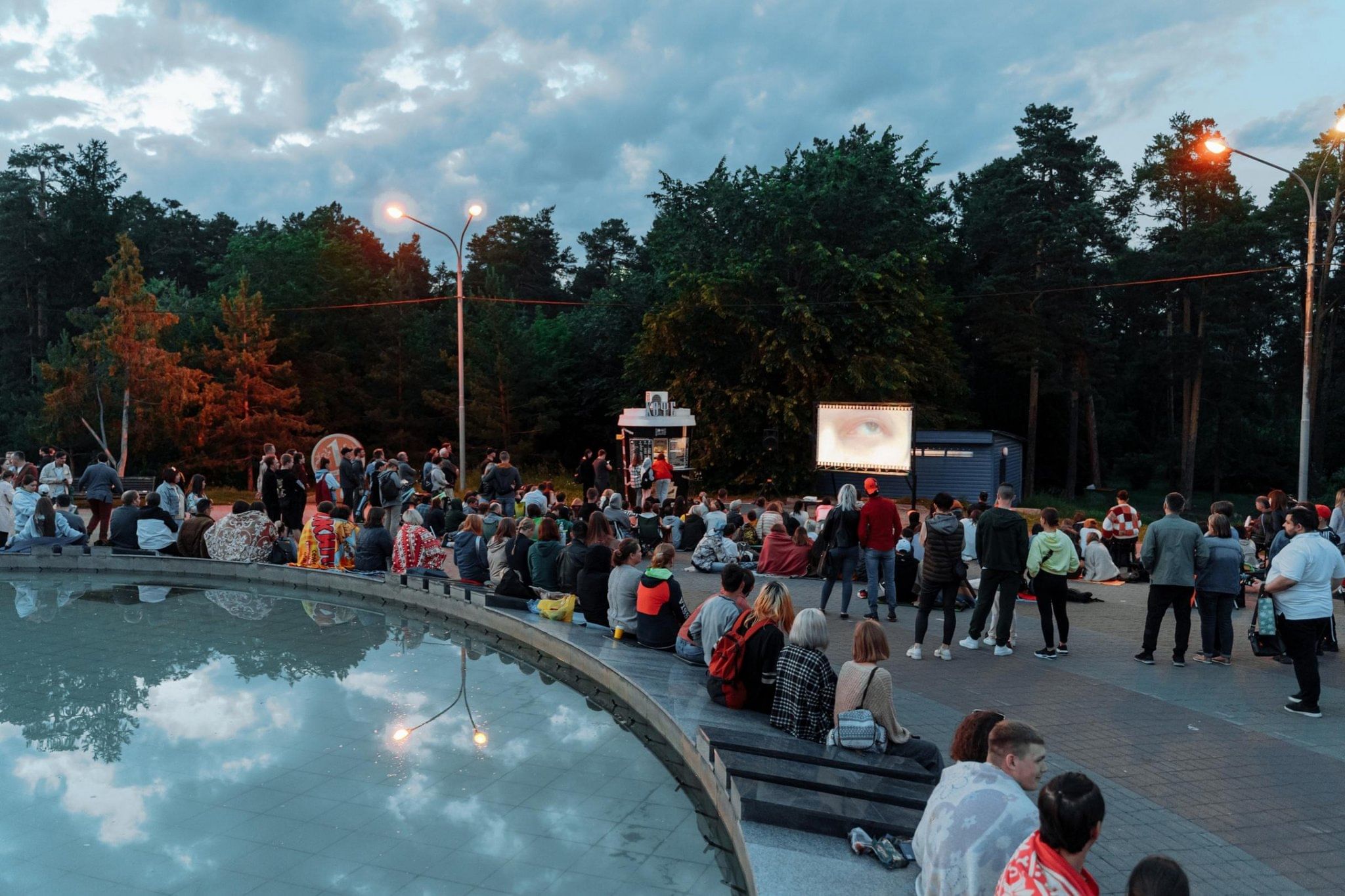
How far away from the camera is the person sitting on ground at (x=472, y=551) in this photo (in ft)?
41.6

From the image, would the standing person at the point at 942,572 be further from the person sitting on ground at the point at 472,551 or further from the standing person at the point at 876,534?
the person sitting on ground at the point at 472,551

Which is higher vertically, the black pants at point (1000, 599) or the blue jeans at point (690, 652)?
the black pants at point (1000, 599)

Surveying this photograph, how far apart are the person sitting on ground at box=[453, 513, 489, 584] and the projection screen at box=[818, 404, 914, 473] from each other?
11931 millimetres

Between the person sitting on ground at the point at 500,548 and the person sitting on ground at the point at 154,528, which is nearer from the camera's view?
the person sitting on ground at the point at 500,548

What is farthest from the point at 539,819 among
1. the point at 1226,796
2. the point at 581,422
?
the point at 581,422

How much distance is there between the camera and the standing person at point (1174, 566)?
360 inches

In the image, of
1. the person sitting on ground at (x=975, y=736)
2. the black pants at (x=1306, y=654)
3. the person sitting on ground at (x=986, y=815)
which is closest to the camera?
the person sitting on ground at (x=986, y=815)

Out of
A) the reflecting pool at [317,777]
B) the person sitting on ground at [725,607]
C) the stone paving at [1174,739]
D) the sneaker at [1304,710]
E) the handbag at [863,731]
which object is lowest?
the reflecting pool at [317,777]

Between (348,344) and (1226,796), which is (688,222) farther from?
(1226,796)

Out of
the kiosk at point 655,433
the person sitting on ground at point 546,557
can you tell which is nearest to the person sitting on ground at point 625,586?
the person sitting on ground at point 546,557

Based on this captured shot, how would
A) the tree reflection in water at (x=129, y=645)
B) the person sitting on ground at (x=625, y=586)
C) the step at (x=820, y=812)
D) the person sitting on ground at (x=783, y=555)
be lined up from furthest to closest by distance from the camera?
the person sitting on ground at (x=783, y=555) < the person sitting on ground at (x=625, y=586) < the tree reflection in water at (x=129, y=645) < the step at (x=820, y=812)

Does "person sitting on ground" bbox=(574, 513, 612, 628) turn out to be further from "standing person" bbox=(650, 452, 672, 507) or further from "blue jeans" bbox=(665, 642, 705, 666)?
"standing person" bbox=(650, 452, 672, 507)

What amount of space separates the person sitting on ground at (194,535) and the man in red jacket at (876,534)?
1056 centimetres

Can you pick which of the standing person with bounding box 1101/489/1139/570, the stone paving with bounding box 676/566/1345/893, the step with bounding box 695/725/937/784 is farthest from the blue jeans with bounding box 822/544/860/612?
the standing person with bounding box 1101/489/1139/570
